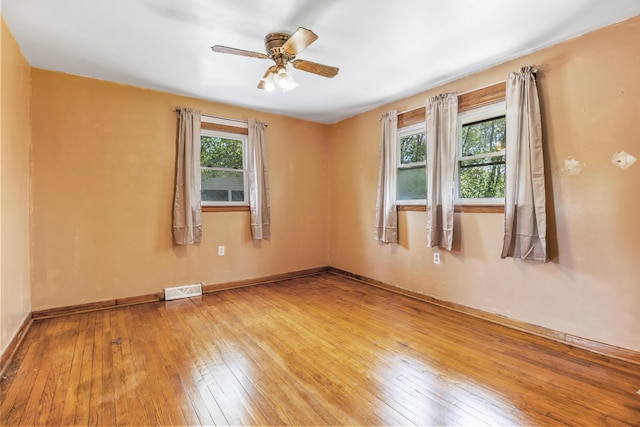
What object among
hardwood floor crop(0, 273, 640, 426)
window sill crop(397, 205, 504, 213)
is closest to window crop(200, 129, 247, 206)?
hardwood floor crop(0, 273, 640, 426)

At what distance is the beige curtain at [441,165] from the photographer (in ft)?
10.5

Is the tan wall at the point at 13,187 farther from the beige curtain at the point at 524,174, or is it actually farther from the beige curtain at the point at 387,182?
the beige curtain at the point at 524,174

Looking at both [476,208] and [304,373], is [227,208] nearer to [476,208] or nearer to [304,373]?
[304,373]

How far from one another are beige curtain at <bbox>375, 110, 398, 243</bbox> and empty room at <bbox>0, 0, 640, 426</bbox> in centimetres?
3

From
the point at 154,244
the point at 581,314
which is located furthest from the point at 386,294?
the point at 154,244

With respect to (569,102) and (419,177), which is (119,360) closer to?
(419,177)

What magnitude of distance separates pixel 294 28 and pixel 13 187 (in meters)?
2.56

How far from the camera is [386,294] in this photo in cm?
384

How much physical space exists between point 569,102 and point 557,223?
0.99m

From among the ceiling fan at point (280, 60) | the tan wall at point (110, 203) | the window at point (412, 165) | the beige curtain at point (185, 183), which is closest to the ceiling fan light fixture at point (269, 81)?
the ceiling fan at point (280, 60)

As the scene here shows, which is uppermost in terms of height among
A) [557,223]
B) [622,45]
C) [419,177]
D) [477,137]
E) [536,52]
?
[536,52]

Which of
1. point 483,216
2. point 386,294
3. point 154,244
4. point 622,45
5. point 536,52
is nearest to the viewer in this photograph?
point 622,45

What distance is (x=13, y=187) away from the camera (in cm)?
244

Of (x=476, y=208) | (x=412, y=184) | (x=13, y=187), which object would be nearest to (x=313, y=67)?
(x=412, y=184)
